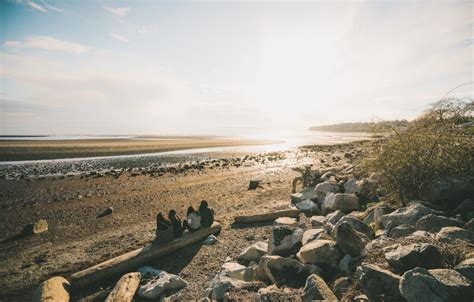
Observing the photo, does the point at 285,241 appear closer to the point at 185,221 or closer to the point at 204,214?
the point at 204,214

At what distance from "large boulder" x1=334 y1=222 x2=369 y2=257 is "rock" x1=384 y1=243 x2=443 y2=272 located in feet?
2.52

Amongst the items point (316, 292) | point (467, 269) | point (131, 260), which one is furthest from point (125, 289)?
point (467, 269)

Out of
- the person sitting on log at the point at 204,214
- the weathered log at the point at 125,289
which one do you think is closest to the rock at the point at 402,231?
the weathered log at the point at 125,289

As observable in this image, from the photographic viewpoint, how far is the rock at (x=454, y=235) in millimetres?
3281

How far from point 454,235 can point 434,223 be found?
603mm

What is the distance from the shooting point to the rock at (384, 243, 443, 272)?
9.36 feet

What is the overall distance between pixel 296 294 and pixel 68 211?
38.0ft

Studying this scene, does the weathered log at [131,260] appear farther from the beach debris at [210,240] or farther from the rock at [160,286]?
the rock at [160,286]

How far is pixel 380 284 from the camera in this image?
8.96 ft

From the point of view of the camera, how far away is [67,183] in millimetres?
16703

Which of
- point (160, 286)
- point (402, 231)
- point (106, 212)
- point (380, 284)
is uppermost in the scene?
point (402, 231)

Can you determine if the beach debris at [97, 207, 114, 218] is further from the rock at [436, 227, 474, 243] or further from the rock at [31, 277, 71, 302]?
the rock at [436, 227, 474, 243]

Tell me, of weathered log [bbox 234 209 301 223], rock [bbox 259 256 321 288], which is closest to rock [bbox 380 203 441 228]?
rock [bbox 259 256 321 288]

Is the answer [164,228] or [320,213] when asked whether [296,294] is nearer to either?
[164,228]
